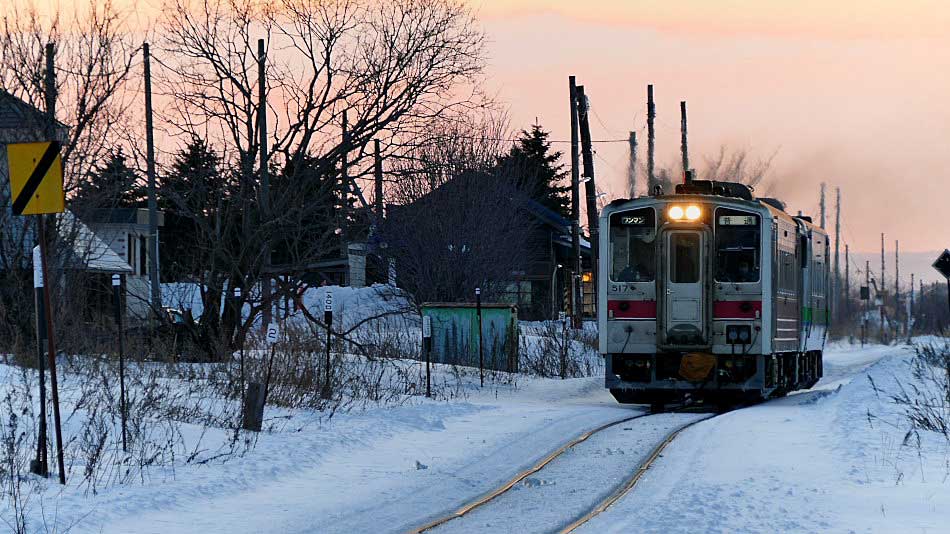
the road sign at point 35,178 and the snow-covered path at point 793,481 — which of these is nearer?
the snow-covered path at point 793,481

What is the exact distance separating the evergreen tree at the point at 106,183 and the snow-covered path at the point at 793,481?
42.8 feet

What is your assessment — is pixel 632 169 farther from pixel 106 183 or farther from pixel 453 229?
Result: pixel 106 183

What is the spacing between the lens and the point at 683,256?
67.3ft

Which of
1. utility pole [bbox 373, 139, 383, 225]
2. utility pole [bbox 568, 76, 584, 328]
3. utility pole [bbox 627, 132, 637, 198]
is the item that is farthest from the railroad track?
utility pole [bbox 627, 132, 637, 198]

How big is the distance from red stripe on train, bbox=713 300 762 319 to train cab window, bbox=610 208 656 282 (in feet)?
3.67

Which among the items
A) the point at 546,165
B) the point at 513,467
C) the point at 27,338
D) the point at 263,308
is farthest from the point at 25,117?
the point at 546,165

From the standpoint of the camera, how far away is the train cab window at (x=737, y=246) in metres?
20.3

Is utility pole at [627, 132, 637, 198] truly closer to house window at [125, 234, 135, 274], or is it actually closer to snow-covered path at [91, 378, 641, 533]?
house window at [125, 234, 135, 274]

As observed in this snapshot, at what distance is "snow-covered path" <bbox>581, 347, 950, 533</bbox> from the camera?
9.59 m

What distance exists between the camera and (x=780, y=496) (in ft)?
35.4

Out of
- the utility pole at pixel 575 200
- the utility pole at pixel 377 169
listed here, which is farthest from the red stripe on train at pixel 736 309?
the utility pole at pixel 575 200

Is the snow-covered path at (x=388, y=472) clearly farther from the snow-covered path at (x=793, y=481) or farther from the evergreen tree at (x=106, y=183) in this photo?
the evergreen tree at (x=106, y=183)

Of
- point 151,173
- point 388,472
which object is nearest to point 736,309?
point 388,472

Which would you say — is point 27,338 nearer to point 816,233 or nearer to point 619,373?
point 619,373
